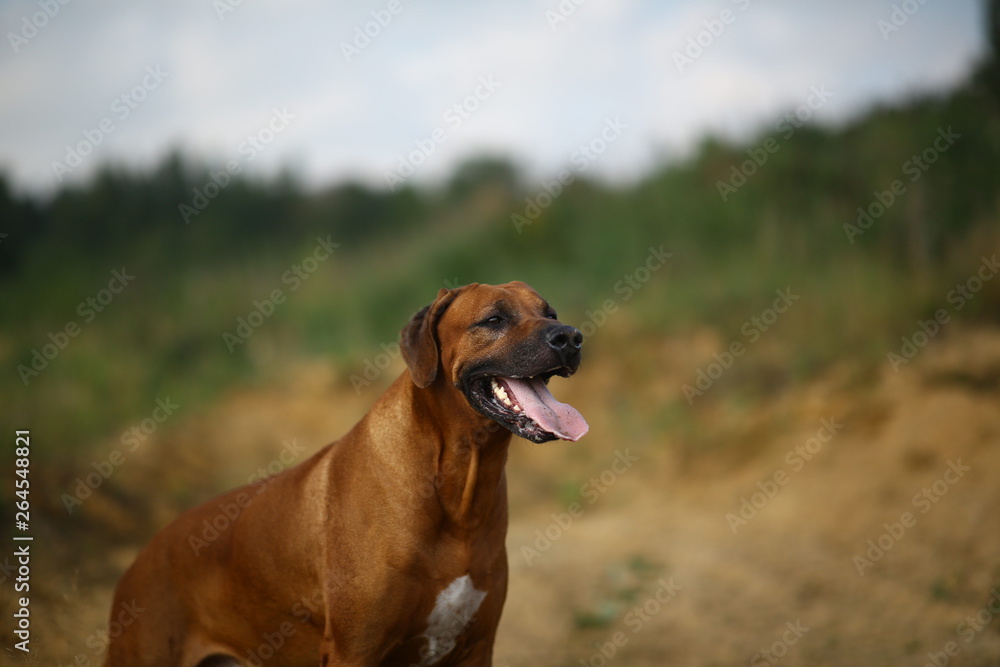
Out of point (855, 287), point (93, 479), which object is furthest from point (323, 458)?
point (855, 287)

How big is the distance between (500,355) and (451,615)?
109 cm

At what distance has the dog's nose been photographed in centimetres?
339

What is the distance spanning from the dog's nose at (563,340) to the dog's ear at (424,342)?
513mm

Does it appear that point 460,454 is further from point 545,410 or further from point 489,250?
point 489,250

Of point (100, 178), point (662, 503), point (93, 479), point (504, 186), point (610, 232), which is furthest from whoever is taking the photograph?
point (504, 186)

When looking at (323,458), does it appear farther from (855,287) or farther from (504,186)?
(504,186)

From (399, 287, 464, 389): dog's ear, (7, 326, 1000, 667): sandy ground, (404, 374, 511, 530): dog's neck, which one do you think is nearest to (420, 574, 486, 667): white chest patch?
(404, 374, 511, 530): dog's neck

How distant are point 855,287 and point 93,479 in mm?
9044

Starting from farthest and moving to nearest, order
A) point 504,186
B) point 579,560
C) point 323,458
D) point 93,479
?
point 504,186
point 93,479
point 579,560
point 323,458

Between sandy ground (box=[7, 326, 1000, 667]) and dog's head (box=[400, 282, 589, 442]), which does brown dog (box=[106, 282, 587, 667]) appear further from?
sandy ground (box=[7, 326, 1000, 667])

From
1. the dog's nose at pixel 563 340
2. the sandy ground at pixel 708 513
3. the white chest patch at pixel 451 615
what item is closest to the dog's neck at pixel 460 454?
the white chest patch at pixel 451 615

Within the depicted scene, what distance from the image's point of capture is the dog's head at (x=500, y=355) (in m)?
3.40

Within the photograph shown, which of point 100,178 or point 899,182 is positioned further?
point 100,178

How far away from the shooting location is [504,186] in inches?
634
